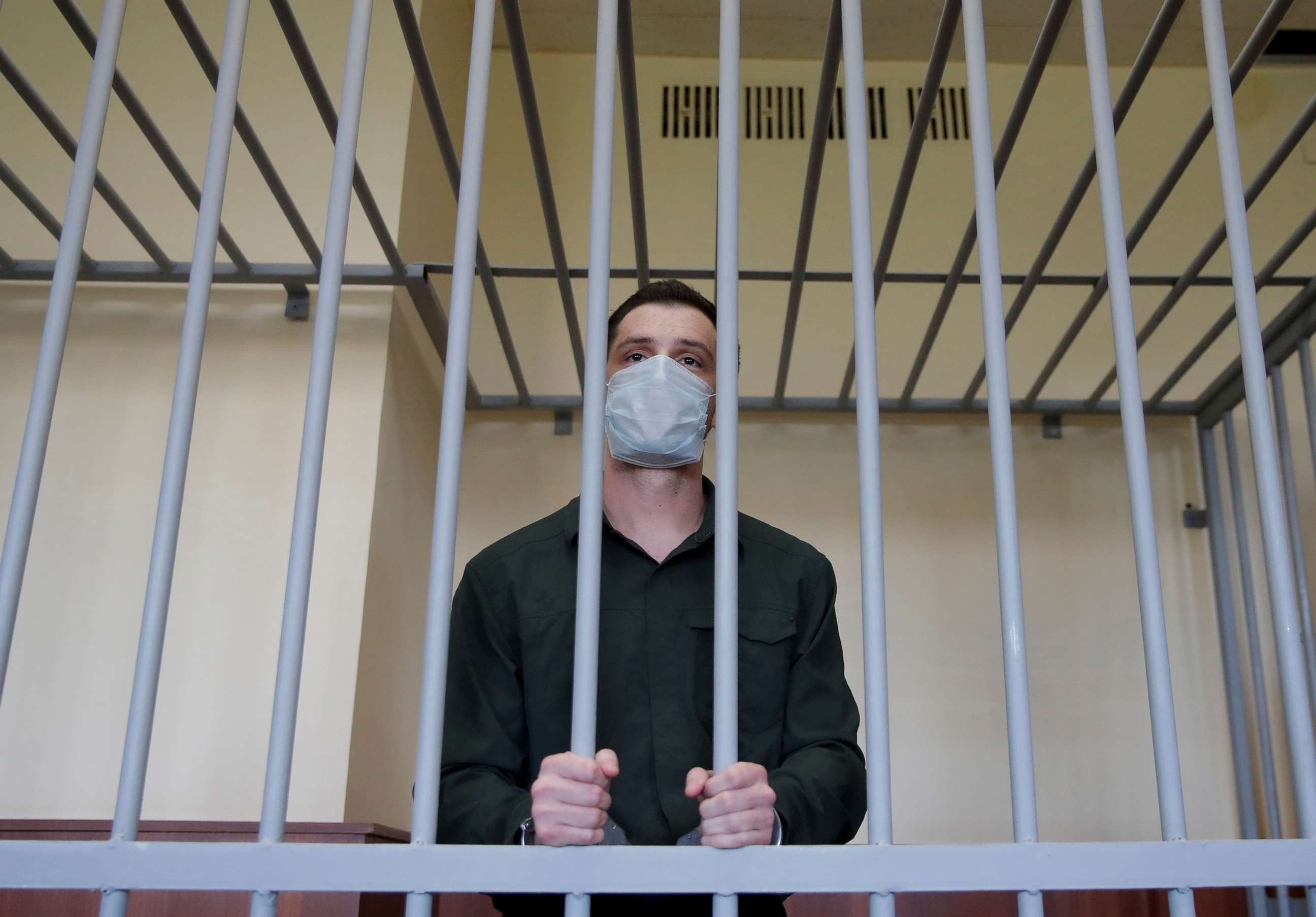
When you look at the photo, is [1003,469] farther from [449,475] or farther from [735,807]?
[449,475]

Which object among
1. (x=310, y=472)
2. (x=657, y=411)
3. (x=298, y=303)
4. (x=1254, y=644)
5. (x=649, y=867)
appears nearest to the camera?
(x=649, y=867)

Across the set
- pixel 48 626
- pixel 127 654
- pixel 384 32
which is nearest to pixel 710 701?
pixel 127 654

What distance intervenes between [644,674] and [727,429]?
0.55 m

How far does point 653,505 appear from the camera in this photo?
164 centimetres

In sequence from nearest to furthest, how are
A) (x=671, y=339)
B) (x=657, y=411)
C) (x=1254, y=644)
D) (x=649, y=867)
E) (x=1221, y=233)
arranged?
(x=649, y=867) → (x=657, y=411) → (x=671, y=339) → (x=1221, y=233) → (x=1254, y=644)

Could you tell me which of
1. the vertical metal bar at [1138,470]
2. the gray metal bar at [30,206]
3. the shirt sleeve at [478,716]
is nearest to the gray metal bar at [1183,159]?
the vertical metal bar at [1138,470]

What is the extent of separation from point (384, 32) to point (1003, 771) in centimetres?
235

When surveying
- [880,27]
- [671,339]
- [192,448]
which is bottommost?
[671,339]

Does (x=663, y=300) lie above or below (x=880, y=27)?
below

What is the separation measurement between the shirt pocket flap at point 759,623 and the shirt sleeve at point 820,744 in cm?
5

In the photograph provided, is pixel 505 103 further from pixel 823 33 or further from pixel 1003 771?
pixel 1003 771

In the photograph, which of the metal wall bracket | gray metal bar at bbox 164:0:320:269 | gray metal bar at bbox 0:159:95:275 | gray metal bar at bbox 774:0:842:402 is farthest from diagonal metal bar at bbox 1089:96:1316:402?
gray metal bar at bbox 0:159:95:275

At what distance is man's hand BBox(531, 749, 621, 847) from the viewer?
999 millimetres

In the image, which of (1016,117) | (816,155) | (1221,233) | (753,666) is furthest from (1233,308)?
(753,666)
